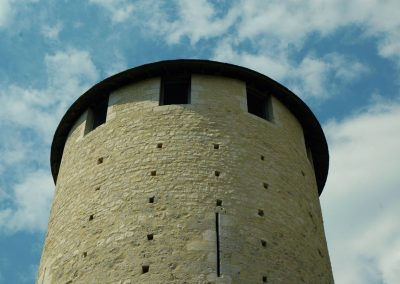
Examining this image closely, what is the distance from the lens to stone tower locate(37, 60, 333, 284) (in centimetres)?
1029

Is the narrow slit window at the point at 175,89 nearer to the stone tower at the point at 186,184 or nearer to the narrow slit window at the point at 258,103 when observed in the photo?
the stone tower at the point at 186,184

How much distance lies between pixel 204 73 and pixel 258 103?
1.61 metres

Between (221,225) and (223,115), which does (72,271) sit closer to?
(221,225)

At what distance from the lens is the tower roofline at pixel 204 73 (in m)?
13.8

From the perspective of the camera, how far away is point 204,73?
13875mm

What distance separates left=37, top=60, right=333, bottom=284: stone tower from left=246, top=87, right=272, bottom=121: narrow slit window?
0.11 feet

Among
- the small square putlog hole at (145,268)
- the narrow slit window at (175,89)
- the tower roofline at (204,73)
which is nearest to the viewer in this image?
the small square putlog hole at (145,268)

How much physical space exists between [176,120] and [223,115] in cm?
107

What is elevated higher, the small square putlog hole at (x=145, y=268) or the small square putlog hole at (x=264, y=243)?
the small square putlog hole at (x=264, y=243)

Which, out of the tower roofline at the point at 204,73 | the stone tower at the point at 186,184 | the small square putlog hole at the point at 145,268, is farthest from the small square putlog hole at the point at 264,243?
the tower roofline at the point at 204,73

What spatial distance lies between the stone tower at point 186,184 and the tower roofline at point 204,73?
0.03m

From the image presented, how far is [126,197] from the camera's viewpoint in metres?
11.2

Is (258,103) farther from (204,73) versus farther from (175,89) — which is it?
(175,89)

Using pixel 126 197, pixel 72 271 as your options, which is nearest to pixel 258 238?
pixel 126 197
